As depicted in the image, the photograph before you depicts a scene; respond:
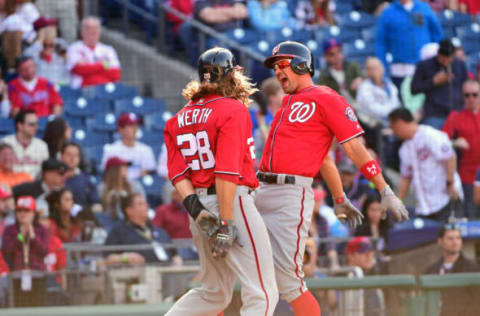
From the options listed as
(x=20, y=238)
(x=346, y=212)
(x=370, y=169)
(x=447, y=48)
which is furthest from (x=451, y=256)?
(x=20, y=238)

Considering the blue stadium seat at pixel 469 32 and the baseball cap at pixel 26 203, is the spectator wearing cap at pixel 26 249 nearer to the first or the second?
the baseball cap at pixel 26 203

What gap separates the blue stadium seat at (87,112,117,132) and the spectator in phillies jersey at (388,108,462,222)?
110 inches

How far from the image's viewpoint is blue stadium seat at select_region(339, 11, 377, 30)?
1204 centimetres

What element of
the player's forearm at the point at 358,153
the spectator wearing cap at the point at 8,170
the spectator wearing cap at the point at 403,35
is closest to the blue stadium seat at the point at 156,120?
the spectator wearing cap at the point at 8,170

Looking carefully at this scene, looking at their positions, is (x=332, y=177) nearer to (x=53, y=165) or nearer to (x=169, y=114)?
(x=53, y=165)

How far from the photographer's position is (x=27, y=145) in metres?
8.41

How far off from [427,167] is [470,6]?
3.54 m

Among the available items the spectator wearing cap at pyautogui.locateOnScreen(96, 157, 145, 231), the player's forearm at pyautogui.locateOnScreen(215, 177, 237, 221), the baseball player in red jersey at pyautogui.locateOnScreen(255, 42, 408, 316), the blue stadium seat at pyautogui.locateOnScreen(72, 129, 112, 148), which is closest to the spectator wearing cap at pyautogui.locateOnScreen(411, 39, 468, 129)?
the spectator wearing cap at pyautogui.locateOnScreen(96, 157, 145, 231)

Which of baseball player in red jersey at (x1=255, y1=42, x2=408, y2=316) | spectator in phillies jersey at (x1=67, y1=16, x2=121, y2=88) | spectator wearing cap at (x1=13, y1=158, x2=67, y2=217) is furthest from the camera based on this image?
spectator in phillies jersey at (x1=67, y1=16, x2=121, y2=88)

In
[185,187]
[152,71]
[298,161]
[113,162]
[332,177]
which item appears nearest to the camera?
[185,187]

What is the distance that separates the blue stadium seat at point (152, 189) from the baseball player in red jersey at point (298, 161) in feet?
13.1

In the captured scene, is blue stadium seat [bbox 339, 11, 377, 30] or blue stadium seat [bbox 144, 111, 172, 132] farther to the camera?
blue stadium seat [bbox 339, 11, 377, 30]

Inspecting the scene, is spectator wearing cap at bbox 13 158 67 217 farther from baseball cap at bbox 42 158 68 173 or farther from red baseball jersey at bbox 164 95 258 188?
red baseball jersey at bbox 164 95 258 188

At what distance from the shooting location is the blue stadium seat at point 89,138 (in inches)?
362
